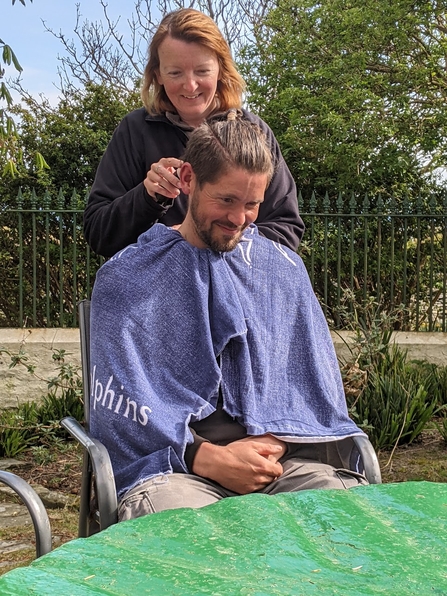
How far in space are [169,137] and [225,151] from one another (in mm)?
683

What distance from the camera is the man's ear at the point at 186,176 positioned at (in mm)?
2402

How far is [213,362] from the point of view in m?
2.33

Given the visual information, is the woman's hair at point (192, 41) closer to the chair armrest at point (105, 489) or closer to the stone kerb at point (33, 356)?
the chair armrest at point (105, 489)

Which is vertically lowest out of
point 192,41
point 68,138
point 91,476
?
point 91,476

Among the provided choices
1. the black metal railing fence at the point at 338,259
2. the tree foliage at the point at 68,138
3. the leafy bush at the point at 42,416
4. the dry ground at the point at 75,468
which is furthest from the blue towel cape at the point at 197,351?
the tree foliage at the point at 68,138

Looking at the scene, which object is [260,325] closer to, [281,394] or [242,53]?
[281,394]

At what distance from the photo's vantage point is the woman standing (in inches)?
107

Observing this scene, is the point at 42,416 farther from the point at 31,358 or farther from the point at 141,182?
the point at 141,182

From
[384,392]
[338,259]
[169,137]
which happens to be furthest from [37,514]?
[338,259]

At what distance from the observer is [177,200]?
2.81m

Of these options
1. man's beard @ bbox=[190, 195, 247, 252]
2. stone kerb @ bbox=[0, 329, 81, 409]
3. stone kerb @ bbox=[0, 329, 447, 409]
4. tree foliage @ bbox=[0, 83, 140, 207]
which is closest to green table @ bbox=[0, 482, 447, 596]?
man's beard @ bbox=[190, 195, 247, 252]

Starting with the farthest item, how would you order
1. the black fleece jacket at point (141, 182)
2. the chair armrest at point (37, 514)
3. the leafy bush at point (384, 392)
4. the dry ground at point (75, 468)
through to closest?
the leafy bush at point (384, 392), the dry ground at point (75, 468), the black fleece jacket at point (141, 182), the chair armrest at point (37, 514)

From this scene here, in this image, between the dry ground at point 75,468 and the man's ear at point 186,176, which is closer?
the man's ear at point 186,176

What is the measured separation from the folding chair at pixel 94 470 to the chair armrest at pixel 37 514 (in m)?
0.16
